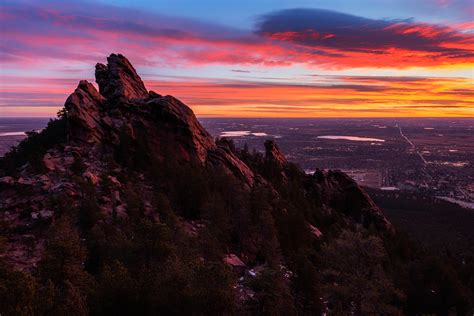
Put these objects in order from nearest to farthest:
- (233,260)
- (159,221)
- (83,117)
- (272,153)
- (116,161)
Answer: (159,221)
(233,260)
(116,161)
(83,117)
(272,153)

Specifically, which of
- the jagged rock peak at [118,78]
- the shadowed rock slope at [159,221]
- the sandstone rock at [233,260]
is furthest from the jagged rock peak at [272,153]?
the sandstone rock at [233,260]

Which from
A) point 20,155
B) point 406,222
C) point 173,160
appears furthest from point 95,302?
point 406,222

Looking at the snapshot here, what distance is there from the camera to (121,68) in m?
85.4

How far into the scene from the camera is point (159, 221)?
42.3 metres

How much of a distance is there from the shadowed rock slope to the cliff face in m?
0.20

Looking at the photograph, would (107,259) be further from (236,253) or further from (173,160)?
(173,160)

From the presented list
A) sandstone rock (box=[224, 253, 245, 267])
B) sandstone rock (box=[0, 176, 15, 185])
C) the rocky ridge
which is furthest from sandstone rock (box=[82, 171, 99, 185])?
sandstone rock (box=[224, 253, 245, 267])

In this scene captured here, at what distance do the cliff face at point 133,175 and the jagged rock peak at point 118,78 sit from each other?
0.22 m

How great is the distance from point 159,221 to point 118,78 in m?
48.2

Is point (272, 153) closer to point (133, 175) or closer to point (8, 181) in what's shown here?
point (133, 175)

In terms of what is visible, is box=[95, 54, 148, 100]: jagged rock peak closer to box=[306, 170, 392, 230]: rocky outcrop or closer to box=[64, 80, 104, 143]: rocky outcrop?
box=[64, 80, 104, 143]: rocky outcrop

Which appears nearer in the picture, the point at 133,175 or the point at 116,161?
the point at 133,175

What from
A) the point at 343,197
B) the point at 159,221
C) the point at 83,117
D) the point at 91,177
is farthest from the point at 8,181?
the point at 343,197

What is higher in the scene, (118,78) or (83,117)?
(118,78)
